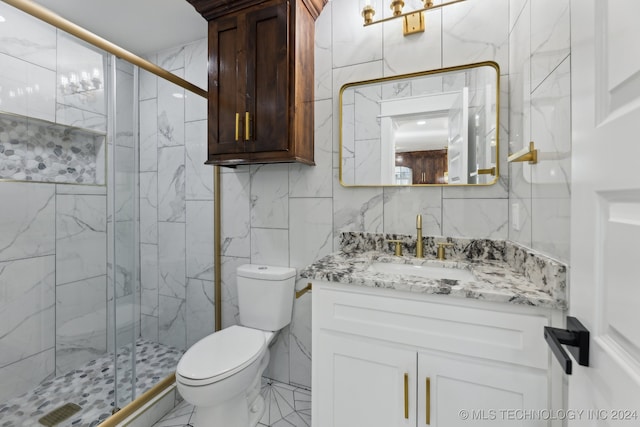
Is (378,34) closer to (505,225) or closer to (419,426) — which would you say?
(505,225)

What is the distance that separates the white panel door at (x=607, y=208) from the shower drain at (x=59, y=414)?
6.69ft

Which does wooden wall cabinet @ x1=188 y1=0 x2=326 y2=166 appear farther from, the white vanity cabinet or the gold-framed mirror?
the white vanity cabinet

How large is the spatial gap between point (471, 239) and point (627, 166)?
3.52 feet

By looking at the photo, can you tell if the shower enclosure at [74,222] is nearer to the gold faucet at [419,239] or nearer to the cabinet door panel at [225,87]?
the cabinet door panel at [225,87]

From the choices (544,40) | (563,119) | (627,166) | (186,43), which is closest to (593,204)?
(627,166)

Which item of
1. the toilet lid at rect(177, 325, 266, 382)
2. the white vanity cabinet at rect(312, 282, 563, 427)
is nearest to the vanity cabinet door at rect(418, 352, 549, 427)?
the white vanity cabinet at rect(312, 282, 563, 427)

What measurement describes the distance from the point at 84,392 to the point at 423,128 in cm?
231

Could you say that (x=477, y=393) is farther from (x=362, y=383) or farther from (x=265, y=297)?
A: (x=265, y=297)

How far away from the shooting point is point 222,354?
1.33 m

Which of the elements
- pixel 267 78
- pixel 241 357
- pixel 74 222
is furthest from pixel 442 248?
pixel 74 222

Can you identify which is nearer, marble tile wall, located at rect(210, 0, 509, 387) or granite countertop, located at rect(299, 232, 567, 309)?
granite countertop, located at rect(299, 232, 567, 309)

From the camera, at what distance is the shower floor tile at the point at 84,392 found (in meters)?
1.34

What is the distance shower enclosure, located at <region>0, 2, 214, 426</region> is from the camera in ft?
4.49

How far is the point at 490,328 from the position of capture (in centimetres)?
88
